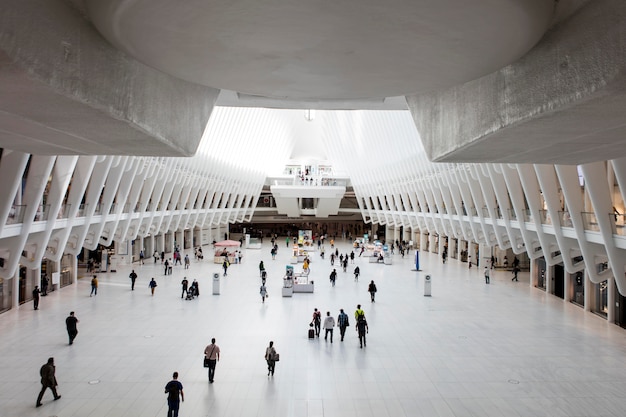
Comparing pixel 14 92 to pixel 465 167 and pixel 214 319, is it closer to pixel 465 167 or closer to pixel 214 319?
pixel 214 319

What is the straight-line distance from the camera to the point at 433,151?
623cm

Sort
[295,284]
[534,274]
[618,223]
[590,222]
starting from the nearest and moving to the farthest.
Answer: [618,223] → [590,222] → [295,284] → [534,274]

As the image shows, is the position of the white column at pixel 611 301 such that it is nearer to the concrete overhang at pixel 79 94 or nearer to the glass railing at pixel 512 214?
the glass railing at pixel 512 214

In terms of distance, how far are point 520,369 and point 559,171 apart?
6794mm

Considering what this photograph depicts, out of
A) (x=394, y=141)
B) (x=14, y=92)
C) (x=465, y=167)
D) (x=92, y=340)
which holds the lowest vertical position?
(x=92, y=340)

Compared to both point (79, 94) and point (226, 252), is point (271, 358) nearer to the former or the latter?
point (79, 94)

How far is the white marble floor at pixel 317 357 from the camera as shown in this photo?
8461mm

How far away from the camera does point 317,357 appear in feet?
36.1

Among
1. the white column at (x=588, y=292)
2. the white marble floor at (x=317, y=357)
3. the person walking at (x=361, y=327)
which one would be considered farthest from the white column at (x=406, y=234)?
the person walking at (x=361, y=327)

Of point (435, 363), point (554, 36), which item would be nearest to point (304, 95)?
point (554, 36)

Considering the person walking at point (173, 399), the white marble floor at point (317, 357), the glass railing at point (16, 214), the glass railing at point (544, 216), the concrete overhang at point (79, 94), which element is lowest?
the white marble floor at point (317, 357)

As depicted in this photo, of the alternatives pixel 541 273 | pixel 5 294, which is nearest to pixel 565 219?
pixel 541 273

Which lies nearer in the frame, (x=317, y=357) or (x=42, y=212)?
(x=317, y=357)

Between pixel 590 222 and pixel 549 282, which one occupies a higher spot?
pixel 590 222
